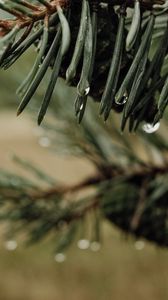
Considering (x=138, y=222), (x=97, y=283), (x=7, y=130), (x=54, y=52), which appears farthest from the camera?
(x=7, y=130)

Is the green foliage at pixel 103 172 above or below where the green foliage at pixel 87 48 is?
below

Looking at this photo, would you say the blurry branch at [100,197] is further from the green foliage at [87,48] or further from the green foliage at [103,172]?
the green foliage at [87,48]

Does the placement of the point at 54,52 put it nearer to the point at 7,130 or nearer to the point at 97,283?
the point at 97,283

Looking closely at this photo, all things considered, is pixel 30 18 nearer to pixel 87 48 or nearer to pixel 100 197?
pixel 87 48

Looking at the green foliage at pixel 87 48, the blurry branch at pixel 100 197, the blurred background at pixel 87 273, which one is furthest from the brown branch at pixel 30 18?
the blurred background at pixel 87 273

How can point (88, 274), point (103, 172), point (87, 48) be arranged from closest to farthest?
point (87, 48)
point (103, 172)
point (88, 274)

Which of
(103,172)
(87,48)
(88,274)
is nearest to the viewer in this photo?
(87,48)

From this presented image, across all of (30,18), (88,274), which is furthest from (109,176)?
(88,274)

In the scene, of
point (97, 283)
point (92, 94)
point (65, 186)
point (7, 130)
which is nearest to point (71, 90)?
point (65, 186)

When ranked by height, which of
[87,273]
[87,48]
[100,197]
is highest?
[87,48]

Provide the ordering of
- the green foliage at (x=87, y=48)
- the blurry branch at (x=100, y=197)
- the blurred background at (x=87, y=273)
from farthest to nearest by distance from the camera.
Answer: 1. the blurred background at (x=87, y=273)
2. the blurry branch at (x=100, y=197)
3. the green foliage at (x=87, y=48)

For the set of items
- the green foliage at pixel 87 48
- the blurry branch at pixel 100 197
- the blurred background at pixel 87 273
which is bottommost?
the blurred background at pixel 87 273
